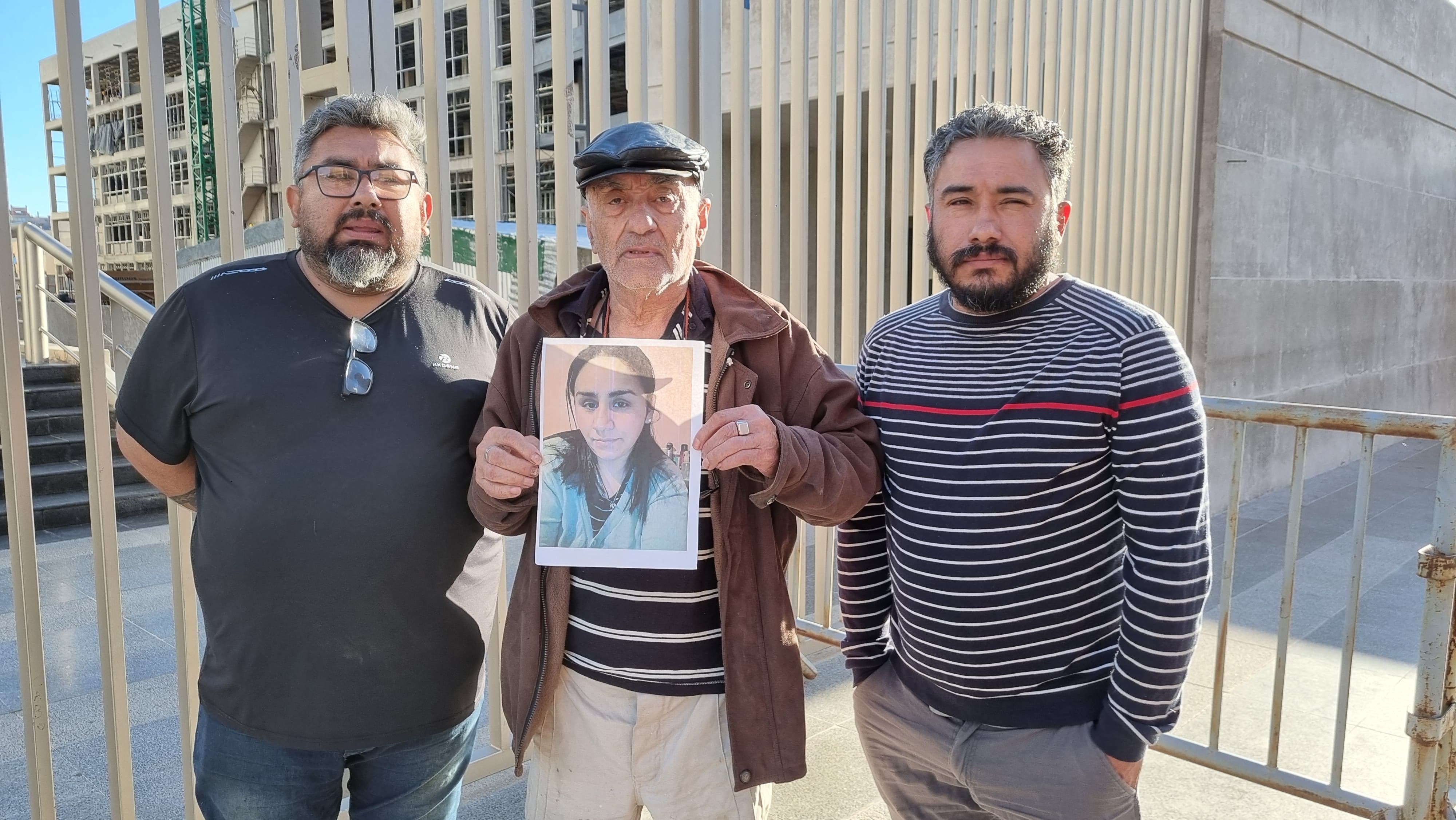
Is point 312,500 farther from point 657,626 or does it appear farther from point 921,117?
point 921,117

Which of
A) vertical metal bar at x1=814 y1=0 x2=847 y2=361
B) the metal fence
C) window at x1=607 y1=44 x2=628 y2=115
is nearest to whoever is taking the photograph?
the metal fence

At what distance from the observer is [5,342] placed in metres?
2.26

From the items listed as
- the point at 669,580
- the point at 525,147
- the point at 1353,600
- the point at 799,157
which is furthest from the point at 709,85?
the point at 1353,600

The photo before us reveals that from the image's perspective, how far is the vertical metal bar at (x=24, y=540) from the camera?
227 centimetres

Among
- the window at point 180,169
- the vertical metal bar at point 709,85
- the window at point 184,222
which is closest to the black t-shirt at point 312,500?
the vertical metal bar at point 709,85

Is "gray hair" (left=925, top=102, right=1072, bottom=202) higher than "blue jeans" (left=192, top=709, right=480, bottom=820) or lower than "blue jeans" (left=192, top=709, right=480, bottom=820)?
higher

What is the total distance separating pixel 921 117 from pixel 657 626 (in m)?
3.53

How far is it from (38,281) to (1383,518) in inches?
507

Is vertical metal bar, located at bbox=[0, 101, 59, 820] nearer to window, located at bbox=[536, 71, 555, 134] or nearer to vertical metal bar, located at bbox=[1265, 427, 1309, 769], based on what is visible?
vertical metal bar, located at bbox=[1265, 427, 1309, 769]

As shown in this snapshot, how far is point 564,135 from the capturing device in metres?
3.30

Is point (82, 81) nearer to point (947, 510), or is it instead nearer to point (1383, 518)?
point (947, 510)

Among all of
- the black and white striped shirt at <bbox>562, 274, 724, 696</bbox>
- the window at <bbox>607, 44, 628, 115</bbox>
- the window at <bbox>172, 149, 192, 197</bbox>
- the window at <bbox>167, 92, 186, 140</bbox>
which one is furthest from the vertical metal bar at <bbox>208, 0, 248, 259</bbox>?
the window at <bbox>167, 92, 186, 140</bbox>

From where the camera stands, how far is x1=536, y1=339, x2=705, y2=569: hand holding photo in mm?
1774

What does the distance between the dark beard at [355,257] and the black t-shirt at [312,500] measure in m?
0.06
